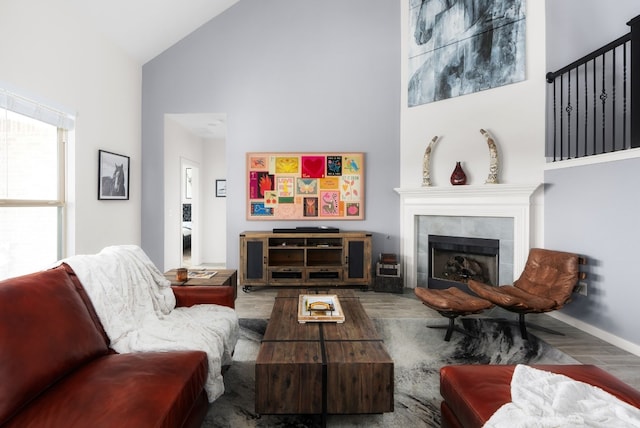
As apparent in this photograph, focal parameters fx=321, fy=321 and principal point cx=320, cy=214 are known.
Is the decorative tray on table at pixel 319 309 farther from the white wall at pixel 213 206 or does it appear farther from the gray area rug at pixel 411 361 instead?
the white wall at pixel 213 206

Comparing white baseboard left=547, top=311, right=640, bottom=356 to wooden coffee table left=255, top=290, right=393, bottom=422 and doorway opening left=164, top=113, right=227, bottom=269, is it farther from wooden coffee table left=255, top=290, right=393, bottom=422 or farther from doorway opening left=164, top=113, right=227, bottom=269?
doorway opening left=164, top=113, right=227, bottom=269

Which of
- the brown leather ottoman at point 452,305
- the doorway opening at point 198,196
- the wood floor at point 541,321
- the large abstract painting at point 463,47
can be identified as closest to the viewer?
the wood floor at point 541,321

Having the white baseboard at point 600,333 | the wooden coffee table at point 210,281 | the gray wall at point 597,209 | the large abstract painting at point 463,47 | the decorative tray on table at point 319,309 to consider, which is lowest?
the white baseboard at point 600,333

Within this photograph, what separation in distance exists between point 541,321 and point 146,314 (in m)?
3.62

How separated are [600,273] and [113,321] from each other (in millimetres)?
3822

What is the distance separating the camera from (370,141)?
184 inches

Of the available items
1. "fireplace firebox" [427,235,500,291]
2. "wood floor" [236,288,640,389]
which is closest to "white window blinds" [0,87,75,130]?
"wood floor" [236,288,640,389]

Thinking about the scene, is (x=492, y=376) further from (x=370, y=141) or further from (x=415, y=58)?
(x=415, y=58)

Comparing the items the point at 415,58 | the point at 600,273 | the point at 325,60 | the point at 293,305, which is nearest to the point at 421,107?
the point at 415,58

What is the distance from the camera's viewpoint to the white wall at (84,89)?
2.59 meters

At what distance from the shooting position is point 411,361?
95.2 inches

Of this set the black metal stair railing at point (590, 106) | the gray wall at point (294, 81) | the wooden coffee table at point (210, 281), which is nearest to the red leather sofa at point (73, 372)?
the wooden coffee table at point (210, 281)

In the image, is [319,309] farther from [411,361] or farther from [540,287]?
[540,287]

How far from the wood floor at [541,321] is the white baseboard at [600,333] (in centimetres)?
4
